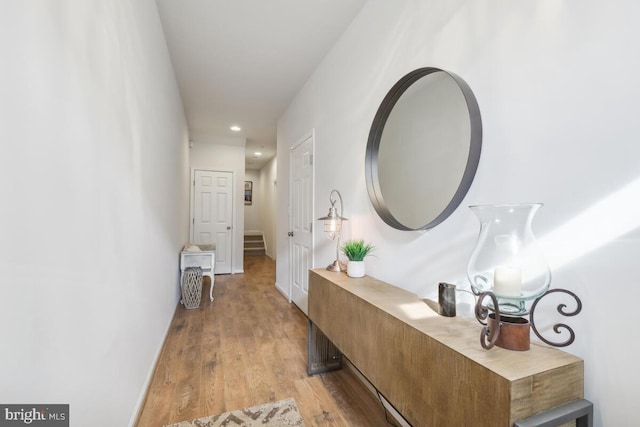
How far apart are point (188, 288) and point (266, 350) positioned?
1.59 metres

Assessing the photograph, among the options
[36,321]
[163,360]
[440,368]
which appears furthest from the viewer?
[163,360]

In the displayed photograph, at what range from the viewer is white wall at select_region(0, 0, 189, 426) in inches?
24.9

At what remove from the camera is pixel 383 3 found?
1.79 meters

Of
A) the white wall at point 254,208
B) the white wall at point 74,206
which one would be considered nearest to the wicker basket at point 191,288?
the white wall at point 74,206

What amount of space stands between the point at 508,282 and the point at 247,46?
2700 mm

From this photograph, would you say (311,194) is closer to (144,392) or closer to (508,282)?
(144,392)

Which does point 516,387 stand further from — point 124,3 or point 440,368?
point 124,3

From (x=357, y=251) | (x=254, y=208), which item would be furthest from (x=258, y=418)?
(x=254, y=208)

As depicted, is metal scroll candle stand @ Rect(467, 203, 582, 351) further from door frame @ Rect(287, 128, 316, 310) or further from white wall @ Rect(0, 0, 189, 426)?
door frame @ Rect(287, 128, 316, 310)

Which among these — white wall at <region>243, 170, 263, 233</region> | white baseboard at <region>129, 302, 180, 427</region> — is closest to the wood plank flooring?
white baseboard at <region>129, 302, 180, 427</region>

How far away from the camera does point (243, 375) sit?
1.99 metres

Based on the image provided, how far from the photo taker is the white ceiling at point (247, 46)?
2.04 meters

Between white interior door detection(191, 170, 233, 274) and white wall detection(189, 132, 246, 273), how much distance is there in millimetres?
96

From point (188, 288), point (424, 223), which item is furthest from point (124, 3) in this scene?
point (188, 288)
